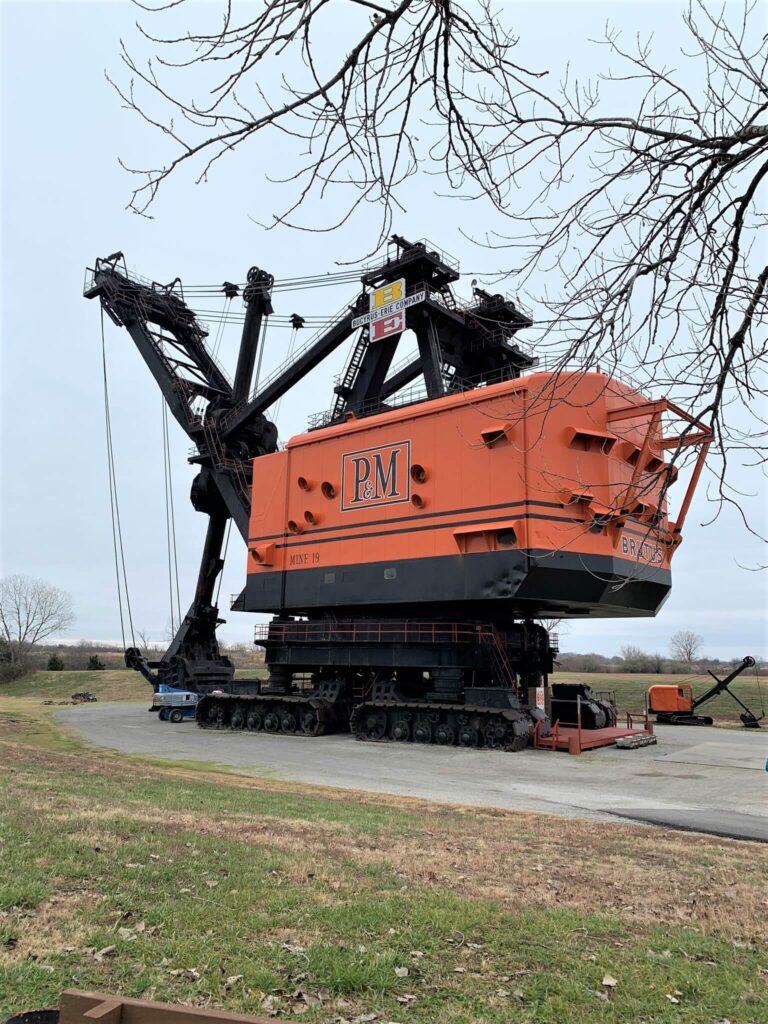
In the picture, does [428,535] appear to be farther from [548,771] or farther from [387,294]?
[387,294]

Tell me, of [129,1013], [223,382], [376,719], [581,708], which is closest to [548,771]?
[376,719]

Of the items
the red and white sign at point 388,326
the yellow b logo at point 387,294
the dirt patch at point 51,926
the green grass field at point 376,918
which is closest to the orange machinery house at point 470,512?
the red and white sign at point 388,326

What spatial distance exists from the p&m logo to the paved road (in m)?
6.80

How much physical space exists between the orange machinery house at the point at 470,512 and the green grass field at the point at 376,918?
913 cm

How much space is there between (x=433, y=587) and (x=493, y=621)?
6.23 ft

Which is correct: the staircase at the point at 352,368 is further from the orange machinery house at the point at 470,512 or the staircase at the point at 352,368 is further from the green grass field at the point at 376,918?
the green grass field at the point at 376,918

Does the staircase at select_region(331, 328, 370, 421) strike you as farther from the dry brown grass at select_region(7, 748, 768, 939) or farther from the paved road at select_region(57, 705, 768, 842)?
the dry brown grass at select_region(7, 748, 768, 939)

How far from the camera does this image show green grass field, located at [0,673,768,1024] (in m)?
3.62

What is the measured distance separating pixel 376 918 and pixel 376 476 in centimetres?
1721

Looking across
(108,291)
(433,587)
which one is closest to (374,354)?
(433,587)

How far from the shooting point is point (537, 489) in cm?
1766

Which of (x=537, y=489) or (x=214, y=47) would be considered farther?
(x=537, y=489)

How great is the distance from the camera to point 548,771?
14.7 m

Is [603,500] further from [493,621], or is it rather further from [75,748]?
[75,748]
